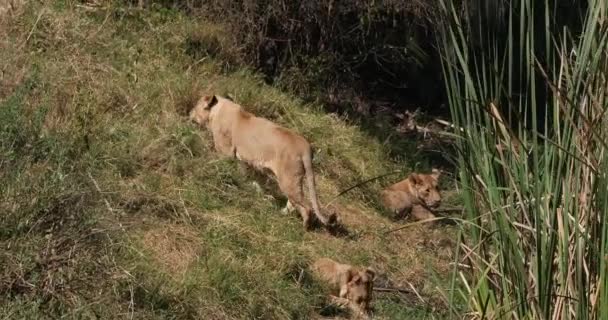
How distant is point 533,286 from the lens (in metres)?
5.13

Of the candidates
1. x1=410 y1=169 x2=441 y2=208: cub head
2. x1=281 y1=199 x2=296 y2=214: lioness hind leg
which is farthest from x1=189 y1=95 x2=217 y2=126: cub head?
x1=410 y1=169 x2=441 y2=208: cub head

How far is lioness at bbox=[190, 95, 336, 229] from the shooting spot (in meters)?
10.3

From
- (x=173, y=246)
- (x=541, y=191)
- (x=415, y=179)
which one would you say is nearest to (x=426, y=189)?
(x=415, y=179)

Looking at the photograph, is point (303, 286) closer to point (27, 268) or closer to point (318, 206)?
point (318, 206)

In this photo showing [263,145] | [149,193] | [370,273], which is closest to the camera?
[370,273]

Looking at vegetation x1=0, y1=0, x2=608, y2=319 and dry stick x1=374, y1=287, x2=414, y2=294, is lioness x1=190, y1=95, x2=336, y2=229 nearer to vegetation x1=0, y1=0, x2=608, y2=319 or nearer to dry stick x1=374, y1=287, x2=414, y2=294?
vegetation x1=0, y1=0, x2=608, y2=319

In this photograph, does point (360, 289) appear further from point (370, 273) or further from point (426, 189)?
point (426, 189)

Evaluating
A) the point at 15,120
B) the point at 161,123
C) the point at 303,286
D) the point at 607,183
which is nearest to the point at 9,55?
the point at 161,123

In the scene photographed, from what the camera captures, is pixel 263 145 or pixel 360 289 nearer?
pixel 360 289

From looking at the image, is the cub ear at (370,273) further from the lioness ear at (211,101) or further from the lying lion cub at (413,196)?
the lioness ear at (211,101)

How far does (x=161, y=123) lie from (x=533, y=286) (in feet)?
20.2

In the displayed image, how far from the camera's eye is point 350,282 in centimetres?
896

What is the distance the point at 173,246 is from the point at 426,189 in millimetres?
3612

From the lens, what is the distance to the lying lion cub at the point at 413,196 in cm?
1146
